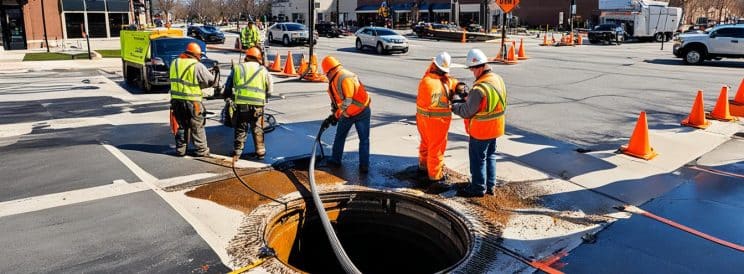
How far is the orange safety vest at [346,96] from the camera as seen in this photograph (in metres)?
6.70

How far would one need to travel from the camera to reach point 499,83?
583 centimetres

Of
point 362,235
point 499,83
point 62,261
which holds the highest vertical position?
point 499,83

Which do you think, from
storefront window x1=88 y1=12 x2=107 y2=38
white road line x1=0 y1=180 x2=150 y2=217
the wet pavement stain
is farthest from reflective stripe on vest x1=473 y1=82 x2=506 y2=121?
storefront window x1=88 y1=12 x2=107 y2=38

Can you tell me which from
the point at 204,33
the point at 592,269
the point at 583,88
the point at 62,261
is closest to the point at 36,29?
the point at 204,33

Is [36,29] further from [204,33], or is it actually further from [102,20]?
[204,33]

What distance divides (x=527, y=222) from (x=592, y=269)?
101 centimetres

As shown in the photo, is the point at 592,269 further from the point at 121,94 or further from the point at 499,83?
the point at 121,94

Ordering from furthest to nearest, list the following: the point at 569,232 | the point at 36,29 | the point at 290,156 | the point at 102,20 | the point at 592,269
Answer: the point at 102,20 → the point at 36,29 → the point at 290,156 → the point at 569,232 → the point at 592,269

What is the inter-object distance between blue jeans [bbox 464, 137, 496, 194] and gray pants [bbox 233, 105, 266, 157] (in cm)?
311

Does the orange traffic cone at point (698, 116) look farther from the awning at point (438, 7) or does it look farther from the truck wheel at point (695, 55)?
the awning at point (438, 7)

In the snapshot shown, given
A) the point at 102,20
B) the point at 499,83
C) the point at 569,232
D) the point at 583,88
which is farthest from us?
the point at 102,20

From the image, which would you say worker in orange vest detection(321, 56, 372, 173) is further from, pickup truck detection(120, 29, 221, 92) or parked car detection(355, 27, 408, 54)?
parked car detection(355, 27, 408, 54)

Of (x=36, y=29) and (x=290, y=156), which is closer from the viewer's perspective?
(x=290, y=156)

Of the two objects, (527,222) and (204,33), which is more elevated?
(204,33)
